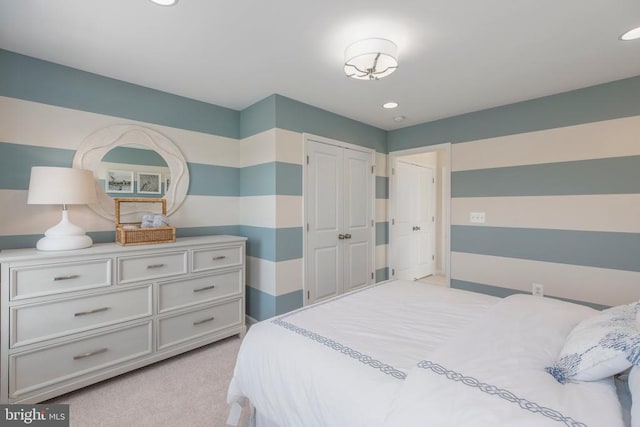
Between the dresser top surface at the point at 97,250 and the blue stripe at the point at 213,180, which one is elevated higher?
the blue stripe at the point at 213,180

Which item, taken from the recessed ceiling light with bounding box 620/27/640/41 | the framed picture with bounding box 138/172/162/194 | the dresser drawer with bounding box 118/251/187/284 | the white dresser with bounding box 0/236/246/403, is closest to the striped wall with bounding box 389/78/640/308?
the recessed ceiling light with bounding box 620/27/640/41

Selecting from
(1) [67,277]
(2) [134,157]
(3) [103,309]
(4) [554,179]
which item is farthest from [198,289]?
(4) [554,179]

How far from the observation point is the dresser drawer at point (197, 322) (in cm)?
235

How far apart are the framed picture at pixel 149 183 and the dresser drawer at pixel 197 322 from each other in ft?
3.90

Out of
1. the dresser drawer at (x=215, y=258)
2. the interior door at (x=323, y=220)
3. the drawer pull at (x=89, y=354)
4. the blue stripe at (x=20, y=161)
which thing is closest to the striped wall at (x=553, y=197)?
the interior door at (x=323, y=220)

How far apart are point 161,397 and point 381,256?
2.99 m

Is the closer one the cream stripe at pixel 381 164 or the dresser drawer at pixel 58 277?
the dresser drawer at pixel 58 277

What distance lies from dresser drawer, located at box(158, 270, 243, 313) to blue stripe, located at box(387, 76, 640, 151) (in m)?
2.90

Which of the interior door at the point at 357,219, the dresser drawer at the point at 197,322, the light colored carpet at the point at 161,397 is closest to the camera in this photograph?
the light colored carpet at the point at 161,397

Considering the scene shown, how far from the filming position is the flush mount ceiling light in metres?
1.81

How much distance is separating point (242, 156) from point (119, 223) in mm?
1407

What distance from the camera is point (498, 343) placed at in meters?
1.19

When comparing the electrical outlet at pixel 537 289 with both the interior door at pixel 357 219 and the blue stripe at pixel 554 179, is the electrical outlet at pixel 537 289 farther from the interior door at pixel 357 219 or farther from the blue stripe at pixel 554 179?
the interior door at pixel 357 219

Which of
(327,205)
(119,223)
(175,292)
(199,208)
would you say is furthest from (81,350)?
(327,205)
